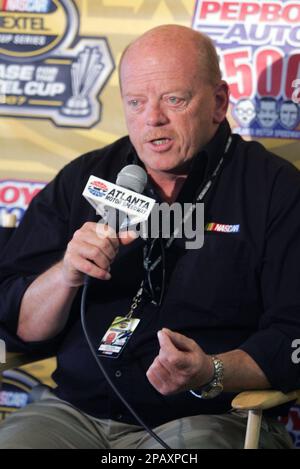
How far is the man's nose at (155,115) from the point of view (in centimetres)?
197

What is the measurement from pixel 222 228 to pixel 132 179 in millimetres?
373

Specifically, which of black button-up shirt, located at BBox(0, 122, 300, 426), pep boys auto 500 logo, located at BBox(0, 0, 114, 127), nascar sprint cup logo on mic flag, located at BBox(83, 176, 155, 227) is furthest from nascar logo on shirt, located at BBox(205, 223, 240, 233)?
pep boys auto 500 logo, located at BBox(0, 0, 114, 127)

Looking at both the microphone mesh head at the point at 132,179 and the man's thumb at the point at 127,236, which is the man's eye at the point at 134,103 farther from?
the man's thumb at the point at 127,236

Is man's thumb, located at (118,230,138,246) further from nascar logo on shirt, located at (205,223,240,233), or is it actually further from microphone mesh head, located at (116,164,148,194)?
Result: nascar logo on shirt, located at (205,223,240,233)

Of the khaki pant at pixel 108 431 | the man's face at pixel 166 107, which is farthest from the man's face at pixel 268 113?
the khaki pant at pixel 108 431

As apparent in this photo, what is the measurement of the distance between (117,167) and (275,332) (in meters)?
0.66

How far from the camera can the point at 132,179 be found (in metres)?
1.72

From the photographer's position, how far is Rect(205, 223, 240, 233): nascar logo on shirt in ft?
6.51

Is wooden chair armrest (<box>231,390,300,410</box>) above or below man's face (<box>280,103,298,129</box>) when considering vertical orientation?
below

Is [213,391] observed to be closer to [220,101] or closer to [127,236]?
[127,236]

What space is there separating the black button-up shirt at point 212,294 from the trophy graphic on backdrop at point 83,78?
1.70 feet

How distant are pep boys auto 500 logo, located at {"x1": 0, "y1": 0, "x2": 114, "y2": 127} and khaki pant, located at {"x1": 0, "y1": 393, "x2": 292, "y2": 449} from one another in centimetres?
101

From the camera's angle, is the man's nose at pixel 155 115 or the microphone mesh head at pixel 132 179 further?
the man's nose at pixel 155 115

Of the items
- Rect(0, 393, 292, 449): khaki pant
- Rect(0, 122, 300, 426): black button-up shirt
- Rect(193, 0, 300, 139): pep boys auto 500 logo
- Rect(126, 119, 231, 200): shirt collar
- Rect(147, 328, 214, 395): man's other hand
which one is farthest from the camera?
Rect(193, 0, 300, 139): pep boys auto 500 logo
